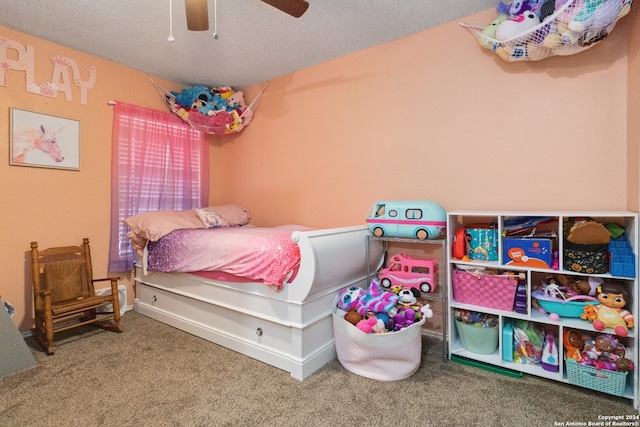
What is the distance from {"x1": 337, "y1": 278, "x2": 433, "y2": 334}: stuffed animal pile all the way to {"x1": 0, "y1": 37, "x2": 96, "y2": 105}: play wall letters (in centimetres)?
292

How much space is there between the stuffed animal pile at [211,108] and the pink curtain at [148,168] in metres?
0.20

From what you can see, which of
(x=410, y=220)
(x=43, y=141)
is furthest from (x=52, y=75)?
(x=410, y=220)

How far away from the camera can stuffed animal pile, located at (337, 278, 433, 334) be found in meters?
1.92

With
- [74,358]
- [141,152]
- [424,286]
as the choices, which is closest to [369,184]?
[424,286]

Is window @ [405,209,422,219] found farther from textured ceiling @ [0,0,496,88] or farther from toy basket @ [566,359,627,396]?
textured ceiling @ [0,0,496,88]

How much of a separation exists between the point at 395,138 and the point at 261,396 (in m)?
2.09

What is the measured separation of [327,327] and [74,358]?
1.74m

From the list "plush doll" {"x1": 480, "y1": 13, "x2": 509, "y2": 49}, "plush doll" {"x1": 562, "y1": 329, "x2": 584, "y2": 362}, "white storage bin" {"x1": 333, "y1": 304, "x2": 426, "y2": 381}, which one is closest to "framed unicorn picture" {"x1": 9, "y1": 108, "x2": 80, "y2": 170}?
"white storage bin" {"x1": 333, "y1": 304, "x2": 426, "y2": 381}

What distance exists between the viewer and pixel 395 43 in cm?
264

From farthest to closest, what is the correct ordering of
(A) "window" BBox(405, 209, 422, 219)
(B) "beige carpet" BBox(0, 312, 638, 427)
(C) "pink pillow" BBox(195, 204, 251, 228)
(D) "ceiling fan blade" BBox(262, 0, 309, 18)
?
(C) "pink pillow" BBox(195, 204, 251, 228)
(A) "window" BBox(405, 209, 422, 219)
(D) "ceiling fan blade" BBox(262, 0, 309, 18)
(B) "beige carpet" BBox(0, 312, 638, 427)

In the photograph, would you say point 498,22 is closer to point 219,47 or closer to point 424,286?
point 424,286

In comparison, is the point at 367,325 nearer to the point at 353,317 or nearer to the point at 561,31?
the point at 353,317

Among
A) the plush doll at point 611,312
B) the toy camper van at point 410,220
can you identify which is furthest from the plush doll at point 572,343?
the toy camper van at point 410,220

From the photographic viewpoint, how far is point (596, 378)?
1.67 meters
